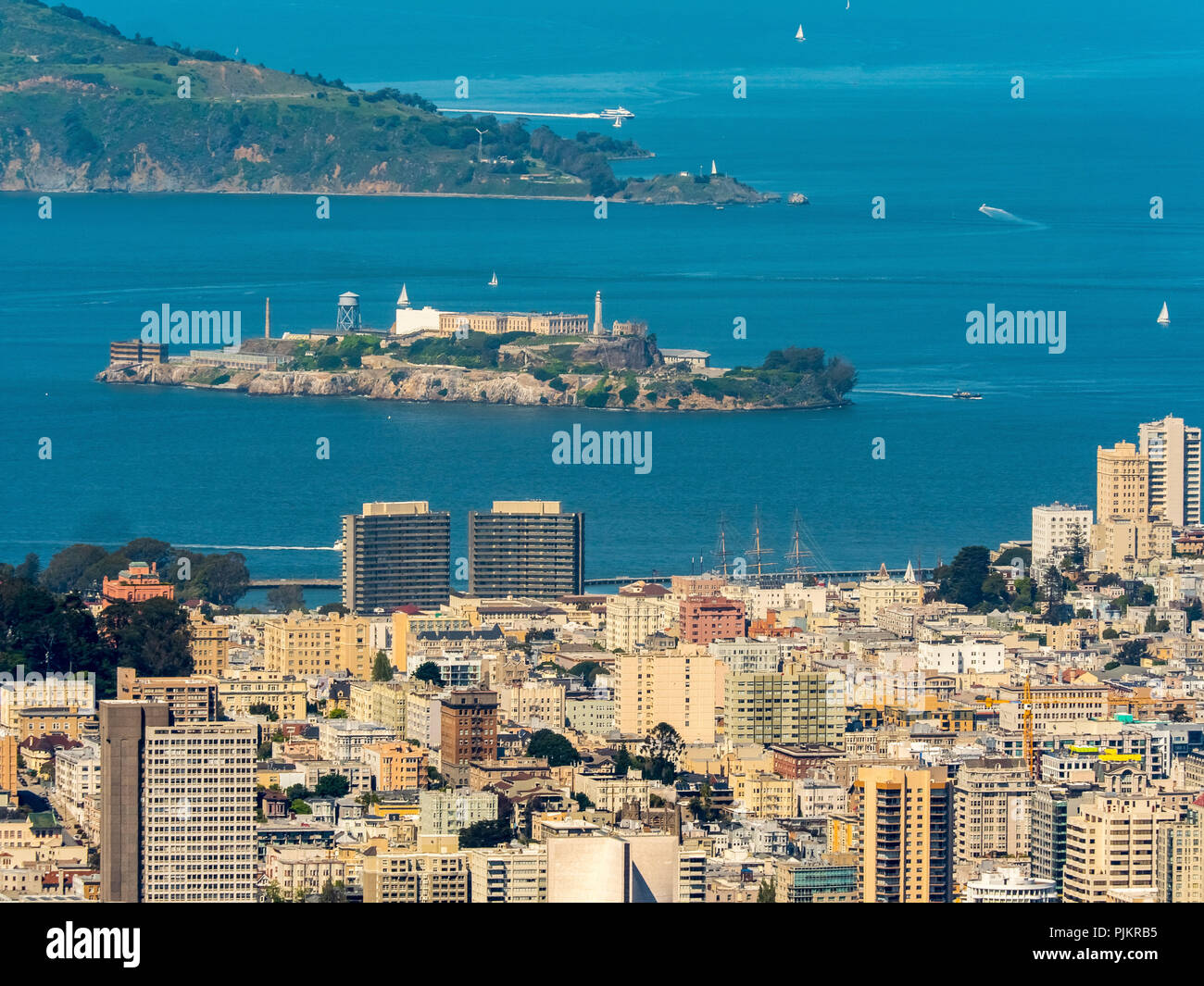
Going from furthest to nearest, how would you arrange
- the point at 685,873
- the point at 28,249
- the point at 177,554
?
the point at 28,249 → the point at 177,554 → the point at 685,873

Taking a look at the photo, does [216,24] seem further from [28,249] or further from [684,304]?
[684,304]

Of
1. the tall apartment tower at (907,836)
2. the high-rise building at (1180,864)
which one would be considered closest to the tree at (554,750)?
the tall apartment tower at (907,836)

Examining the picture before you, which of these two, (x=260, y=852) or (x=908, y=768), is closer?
(x=260, y=852)

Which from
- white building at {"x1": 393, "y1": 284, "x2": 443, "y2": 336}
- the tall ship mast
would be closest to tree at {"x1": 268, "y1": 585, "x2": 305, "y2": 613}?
the tall ship mast

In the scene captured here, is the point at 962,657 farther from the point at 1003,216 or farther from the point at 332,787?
the point at 1003,216

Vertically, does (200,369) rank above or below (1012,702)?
above
